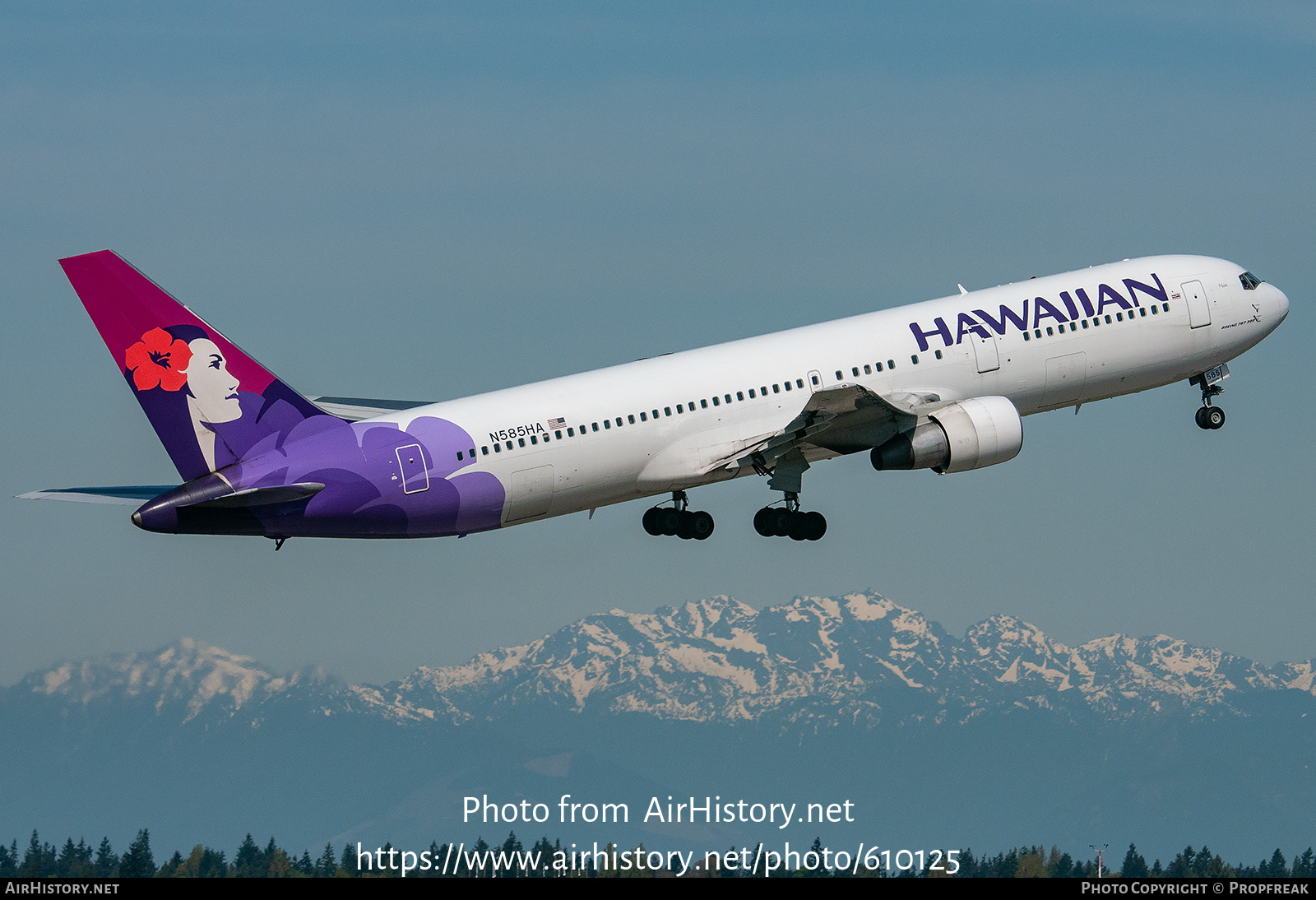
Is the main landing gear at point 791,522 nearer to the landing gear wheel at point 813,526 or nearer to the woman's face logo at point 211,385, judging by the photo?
the landing gear wheel at point 813,526

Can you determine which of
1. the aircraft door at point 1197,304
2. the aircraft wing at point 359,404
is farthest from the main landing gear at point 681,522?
the aircraft door at point 1197,304

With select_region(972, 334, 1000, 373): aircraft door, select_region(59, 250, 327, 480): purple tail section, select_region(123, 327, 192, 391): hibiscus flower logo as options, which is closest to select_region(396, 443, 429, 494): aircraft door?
select_region(59, 250, 327, 480): purple tail section

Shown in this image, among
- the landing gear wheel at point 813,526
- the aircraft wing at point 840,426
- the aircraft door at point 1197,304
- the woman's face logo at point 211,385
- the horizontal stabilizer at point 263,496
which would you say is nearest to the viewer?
the horizontal stabilizer at point 263,496

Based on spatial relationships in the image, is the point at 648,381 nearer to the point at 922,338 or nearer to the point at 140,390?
the point at 922,338

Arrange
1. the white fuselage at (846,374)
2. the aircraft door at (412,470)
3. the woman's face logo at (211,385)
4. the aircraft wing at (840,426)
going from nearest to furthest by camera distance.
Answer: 1. the woman's face logo at (211,385)
2. the aircraft door at (412,470)
3. the white fuselage at (846,374)
4. the aircraft wing at (840,426)

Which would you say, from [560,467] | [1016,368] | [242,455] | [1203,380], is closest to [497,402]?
[560,467]

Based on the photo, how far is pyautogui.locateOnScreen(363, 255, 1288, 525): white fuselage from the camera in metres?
51.9

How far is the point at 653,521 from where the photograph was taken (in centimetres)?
5819

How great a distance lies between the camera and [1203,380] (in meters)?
61.9

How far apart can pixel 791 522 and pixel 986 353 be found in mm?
8213

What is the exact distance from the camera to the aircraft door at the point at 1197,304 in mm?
59312

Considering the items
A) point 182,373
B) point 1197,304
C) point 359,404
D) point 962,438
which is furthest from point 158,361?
point 1197,304

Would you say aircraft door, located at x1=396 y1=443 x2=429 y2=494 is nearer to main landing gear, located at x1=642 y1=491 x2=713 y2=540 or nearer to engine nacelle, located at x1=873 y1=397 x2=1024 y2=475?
main landing gear, located at x1=642 y1=491 x2=713 y2=540
